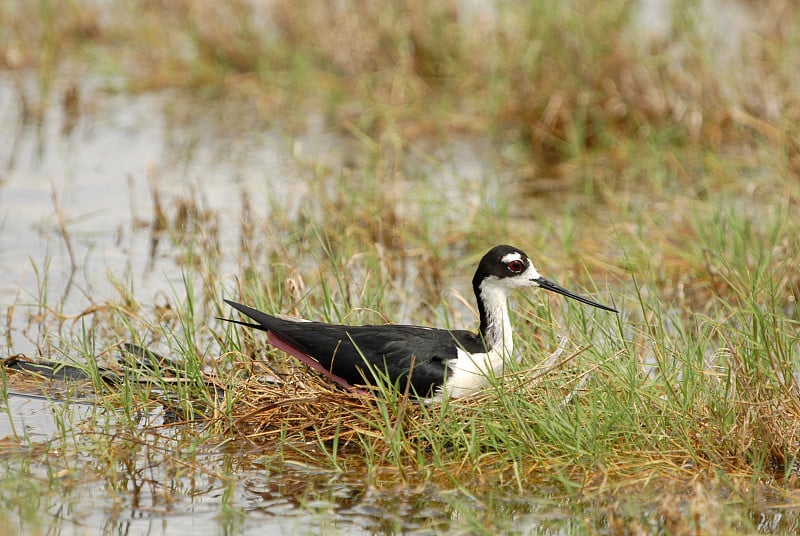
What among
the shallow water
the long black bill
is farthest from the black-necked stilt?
the shallow water

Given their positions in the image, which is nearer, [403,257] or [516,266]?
[516,266]

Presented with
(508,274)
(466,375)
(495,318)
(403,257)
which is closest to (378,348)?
(466,375)

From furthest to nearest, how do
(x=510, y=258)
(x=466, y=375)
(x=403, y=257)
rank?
(x=403, y=257) → (x=510, y=258) → (x=466, y=375)

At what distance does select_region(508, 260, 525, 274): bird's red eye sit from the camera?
18.3 feet

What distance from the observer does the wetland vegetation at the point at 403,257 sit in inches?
191

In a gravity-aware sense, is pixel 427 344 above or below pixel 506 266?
below

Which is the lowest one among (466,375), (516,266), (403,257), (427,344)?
(466,375)

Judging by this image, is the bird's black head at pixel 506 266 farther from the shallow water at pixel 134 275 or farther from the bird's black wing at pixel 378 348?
the shallow water at pixel 134 275

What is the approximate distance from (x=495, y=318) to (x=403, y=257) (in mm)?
2077

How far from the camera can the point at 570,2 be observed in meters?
10.1

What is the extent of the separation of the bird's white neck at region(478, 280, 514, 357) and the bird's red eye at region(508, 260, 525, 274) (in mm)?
95

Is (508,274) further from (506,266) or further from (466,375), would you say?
(466,375)

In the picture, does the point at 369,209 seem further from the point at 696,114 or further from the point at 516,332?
the point at 696,114

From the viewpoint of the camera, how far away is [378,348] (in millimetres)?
5375
